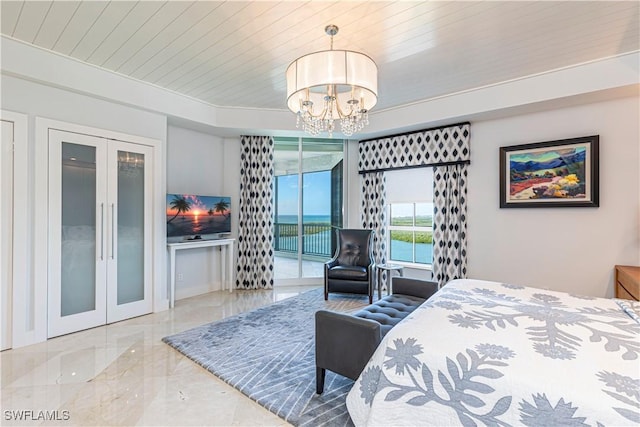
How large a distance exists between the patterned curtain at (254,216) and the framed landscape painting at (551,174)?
3.67 meters

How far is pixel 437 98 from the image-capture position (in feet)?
13.4

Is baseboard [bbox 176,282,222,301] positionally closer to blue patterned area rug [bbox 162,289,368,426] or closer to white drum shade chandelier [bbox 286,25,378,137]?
blue patterned area rug [bbox 162,289,368,426]

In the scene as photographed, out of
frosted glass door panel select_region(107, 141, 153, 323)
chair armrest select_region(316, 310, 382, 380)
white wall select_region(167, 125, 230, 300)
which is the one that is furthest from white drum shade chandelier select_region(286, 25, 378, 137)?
white wall select_region(167, 125, 230, 300)

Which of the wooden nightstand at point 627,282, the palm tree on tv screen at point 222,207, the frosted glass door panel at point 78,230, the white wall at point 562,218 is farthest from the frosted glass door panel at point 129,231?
the wooden nightstand at point 627,282

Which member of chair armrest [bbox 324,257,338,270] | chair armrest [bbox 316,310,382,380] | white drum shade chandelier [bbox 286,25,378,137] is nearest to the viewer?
chair armrest [bbox 316,310,382,380]

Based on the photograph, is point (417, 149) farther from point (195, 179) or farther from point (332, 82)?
point (195, 179)

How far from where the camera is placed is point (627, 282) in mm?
2844

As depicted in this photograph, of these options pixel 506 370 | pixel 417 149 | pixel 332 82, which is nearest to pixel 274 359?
pixel 506 370

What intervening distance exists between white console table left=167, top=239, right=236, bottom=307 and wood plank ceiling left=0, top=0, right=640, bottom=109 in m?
2.27

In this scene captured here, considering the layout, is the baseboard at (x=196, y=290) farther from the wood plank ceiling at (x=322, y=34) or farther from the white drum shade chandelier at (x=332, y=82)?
the white drum shade chandelier at (x=332, y=82)

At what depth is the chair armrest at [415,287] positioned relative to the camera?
118 inches

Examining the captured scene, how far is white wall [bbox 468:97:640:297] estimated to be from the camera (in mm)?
3277

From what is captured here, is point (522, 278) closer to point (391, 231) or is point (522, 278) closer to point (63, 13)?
point (391, 231)

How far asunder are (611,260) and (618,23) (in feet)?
8.19
